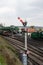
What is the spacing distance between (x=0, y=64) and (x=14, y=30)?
48750 millimetres

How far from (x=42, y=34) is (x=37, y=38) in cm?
259

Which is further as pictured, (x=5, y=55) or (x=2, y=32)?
(x=2, y=32)

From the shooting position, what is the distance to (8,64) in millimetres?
9961

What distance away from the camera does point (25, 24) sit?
9734 millimetres

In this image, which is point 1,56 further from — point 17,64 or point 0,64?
point 0,64

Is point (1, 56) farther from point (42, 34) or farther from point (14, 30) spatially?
point (14, 30)

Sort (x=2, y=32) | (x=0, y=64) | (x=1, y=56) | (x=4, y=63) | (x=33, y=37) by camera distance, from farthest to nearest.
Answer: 1. (x=2, y=32)
2. (x=33, y=37)
3. (x=1, y=56)
4. (x=4, y=63)
5. (x=0, y=64)

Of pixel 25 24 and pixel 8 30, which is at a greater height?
pixel 25 24

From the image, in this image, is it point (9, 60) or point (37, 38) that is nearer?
point (9, 60)

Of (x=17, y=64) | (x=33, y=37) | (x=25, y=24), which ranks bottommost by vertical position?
(x=33, y=37)

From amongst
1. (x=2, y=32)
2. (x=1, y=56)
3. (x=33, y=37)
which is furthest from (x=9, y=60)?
(x=2, y=32)

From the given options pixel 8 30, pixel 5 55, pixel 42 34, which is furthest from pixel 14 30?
pixel 5 55

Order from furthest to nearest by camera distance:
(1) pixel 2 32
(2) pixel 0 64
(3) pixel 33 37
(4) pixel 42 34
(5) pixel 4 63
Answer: (1) pixel 2 32 < (3) pixel 33 37 < (4) pixel 42 34 < (5) pixel 4 63 < (2) pixel 0 64

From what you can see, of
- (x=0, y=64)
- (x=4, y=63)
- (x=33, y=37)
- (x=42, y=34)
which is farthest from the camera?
(x=33, y=37)
